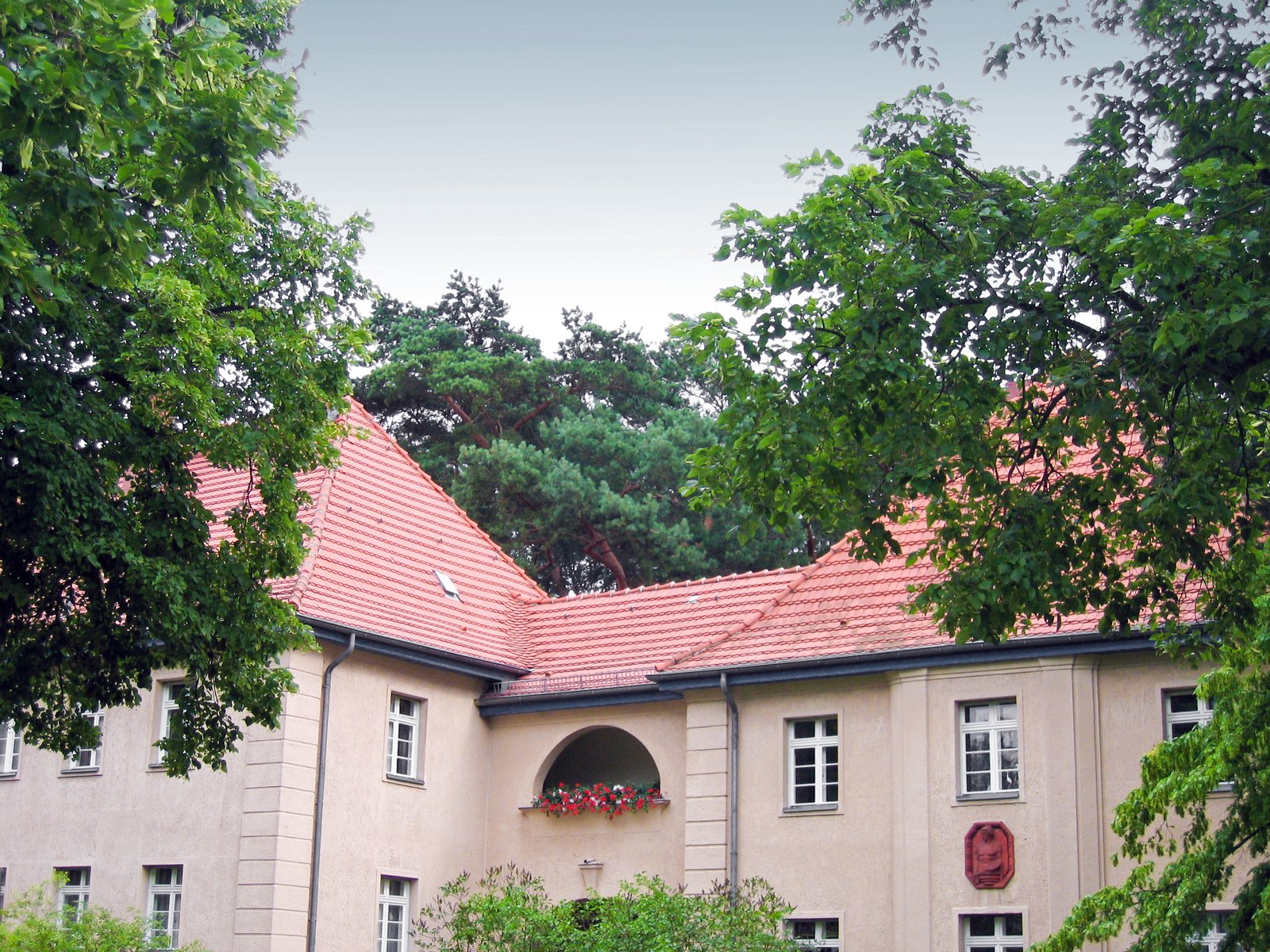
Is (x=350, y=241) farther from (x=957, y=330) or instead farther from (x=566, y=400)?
(x=566, y=400)

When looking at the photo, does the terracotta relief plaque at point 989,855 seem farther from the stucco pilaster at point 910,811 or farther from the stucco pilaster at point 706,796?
the stucco pilaster at point 706,796

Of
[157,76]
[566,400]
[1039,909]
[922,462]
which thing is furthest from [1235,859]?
[566,400]

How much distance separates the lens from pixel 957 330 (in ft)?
43.6

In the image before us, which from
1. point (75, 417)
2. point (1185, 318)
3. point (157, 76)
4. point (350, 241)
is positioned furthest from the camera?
point (350, 241)

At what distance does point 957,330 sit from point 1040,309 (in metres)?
0.66

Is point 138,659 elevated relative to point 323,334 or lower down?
lower down

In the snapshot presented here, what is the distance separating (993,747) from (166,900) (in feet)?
37.0

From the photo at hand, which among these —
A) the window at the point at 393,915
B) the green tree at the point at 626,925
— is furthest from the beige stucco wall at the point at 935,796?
the window at the point at 393,915

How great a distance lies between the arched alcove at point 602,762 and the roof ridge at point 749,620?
2.15 m

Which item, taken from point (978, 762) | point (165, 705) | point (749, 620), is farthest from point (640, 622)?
point (165, 705)

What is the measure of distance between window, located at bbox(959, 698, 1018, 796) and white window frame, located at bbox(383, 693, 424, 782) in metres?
7.84

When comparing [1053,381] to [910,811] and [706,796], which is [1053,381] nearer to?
[910,811]

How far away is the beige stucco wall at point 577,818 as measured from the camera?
24453 millimetres

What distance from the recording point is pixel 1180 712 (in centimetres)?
2109
